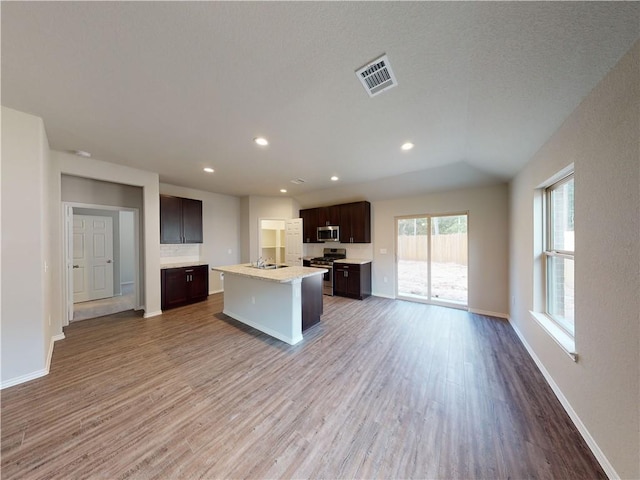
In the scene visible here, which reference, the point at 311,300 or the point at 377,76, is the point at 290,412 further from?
the point at 377,76

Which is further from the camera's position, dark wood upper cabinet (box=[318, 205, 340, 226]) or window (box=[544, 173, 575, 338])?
dark wood upper cabinet (box=[318, 205, 340, 226])

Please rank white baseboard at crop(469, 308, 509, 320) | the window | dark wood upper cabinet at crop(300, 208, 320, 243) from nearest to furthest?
the window < white baseboard at crop(469, 308, 509, 320) < dark wood upper cabinet at crop(300, 208, 320, 243)

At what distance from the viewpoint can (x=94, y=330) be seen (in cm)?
348

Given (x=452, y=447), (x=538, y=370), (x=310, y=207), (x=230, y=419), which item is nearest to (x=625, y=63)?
(x=452, y=447)

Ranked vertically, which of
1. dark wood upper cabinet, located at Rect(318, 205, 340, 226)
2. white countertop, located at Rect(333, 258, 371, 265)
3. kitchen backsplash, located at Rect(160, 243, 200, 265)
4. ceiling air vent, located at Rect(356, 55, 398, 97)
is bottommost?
white countertop, located at Rect(333, 258, 371, 265)

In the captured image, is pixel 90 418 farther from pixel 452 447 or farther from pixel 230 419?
pixel 452 447

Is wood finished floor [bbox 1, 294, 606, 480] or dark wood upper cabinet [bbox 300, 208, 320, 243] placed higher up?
dark wood upper cabinet [bbox 300, 208, 320, 243]

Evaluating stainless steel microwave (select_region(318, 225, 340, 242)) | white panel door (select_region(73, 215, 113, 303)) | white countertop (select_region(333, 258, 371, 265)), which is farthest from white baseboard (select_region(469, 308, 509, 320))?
white panel door (select_region(73, 215, 113, 303))

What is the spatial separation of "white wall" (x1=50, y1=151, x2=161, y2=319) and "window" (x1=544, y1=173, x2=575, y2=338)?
19.3 ft

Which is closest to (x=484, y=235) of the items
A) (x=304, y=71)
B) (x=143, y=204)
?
(x=304, y=71)

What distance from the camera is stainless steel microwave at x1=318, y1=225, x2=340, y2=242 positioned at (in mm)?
5789

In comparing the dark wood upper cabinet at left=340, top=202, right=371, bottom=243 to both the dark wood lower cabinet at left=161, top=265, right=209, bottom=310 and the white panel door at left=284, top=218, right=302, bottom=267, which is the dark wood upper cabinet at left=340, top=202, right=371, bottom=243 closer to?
the white panel door at left=284, top=218, right=302, bottom=267

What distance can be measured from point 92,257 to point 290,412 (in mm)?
6703

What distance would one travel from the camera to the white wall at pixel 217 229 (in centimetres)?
557
